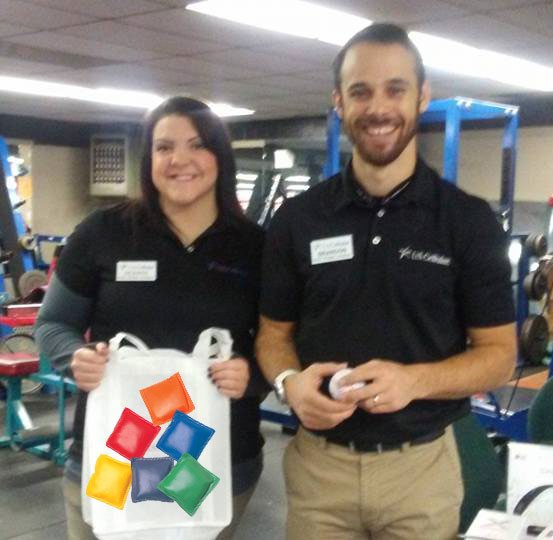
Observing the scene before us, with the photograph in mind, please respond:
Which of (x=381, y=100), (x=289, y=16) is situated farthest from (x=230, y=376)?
(x=289, y=16)

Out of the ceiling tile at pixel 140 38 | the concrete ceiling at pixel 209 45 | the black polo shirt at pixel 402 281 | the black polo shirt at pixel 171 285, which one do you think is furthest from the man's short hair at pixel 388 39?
the ceiling tile at pixel 140 38

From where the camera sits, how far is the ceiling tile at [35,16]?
477 centimetres

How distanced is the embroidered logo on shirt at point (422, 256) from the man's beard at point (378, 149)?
0.57ft

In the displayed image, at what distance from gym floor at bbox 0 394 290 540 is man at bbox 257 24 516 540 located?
6.97 feet

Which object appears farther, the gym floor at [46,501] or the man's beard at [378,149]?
the gym floor at [46,501]

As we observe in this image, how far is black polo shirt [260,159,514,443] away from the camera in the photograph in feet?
4.67

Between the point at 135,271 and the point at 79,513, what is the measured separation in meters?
0.55

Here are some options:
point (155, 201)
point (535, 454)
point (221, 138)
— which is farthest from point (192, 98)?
point (535, 454)

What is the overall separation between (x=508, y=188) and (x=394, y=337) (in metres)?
4.14

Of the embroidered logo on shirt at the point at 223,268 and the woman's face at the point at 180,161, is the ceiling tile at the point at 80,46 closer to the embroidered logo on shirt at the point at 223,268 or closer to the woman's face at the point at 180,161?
the woman's face at the point at 180,161

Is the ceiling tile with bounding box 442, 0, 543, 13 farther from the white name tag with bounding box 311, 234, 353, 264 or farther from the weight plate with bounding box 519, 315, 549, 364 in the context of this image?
the white name tag with bounding box 311, 234, 353, 264

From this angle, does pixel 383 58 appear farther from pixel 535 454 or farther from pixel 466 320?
pixel 535 454

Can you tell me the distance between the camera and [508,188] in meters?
5.25

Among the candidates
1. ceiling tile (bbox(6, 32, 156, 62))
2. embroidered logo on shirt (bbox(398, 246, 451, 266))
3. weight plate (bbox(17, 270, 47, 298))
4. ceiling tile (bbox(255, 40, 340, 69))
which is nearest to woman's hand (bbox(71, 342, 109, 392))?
embroidered logo on shirt (bbox(398, 246, 451, 266))
